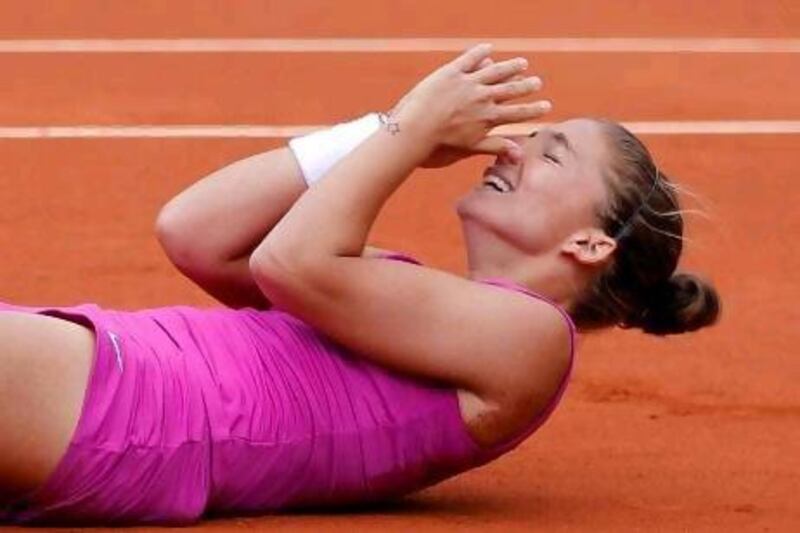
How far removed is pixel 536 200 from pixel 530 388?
0.39 metres

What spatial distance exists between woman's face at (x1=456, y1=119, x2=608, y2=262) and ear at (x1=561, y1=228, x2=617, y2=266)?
13 mm

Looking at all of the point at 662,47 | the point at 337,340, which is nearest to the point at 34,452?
the point at 337,340

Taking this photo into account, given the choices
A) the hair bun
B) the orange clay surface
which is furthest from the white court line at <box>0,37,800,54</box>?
the hair bun

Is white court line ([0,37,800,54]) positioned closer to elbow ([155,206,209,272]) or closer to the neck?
elbow ([155,206,209,272])

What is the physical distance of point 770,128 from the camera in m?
9.91

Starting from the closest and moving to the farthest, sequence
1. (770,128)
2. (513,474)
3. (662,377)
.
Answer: (513,474)
(662,377)
(770,128)

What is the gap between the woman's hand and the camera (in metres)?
5.05

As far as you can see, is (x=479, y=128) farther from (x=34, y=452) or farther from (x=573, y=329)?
(x=34, y=452)

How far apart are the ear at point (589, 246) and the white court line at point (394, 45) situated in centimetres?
631

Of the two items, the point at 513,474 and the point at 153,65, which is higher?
the point at 513,474

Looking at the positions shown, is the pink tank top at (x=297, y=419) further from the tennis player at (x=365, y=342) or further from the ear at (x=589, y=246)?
the ear at (x=589, y=246)

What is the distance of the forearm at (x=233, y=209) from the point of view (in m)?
5.40

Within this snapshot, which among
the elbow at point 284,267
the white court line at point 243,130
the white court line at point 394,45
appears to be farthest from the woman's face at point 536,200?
the white court line at point 394,45

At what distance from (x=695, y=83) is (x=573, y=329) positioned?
5840mm
